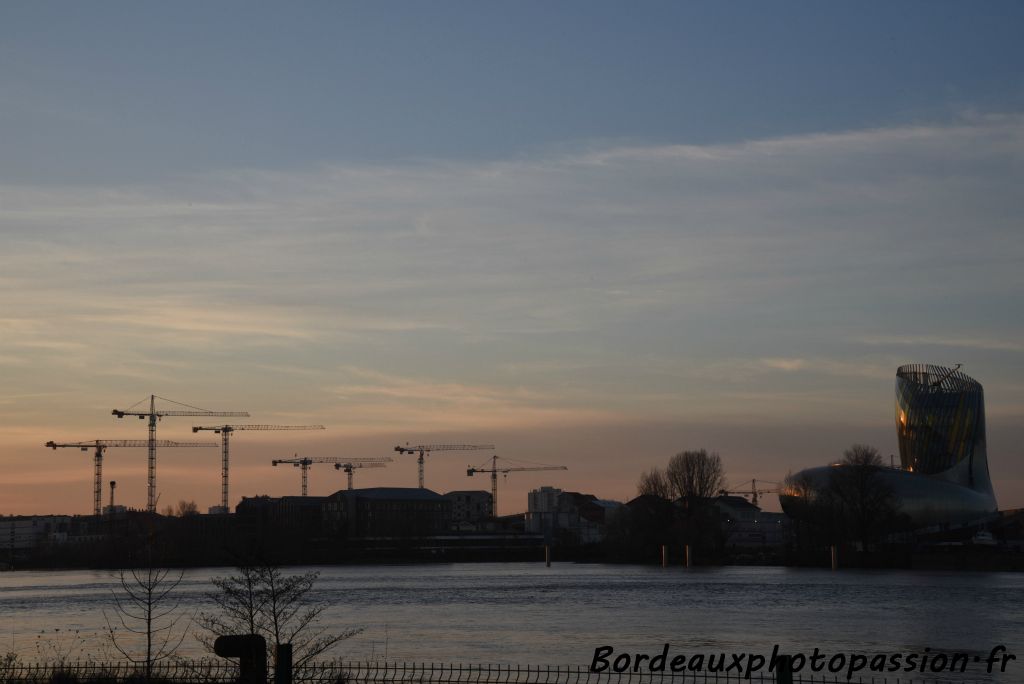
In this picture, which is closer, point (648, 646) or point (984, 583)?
point (648, 646)

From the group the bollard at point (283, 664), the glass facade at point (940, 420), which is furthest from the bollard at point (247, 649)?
the glass facade at point (940, 420)

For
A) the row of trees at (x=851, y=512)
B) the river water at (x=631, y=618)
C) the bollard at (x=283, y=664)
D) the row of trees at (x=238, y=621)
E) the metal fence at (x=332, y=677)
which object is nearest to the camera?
the bollard at (x=283, y=664)

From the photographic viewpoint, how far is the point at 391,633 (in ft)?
166

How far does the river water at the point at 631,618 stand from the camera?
4297cm

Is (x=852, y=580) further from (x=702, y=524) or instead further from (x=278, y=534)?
(x=278, y=534)

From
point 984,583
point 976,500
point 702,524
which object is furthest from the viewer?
point 976,500

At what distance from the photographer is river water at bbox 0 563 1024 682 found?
42969mm

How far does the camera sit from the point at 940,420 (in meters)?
190

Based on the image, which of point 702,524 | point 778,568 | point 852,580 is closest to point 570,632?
point 852,580

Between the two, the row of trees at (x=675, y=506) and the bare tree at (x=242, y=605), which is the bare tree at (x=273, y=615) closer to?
the bare tree at (x=242, y=605)

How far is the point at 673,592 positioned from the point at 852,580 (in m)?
19.6

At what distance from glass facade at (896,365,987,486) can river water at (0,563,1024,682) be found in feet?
305

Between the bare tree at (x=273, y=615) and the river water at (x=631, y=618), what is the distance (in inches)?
59.8

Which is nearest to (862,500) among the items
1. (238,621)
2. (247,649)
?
(238,621)
